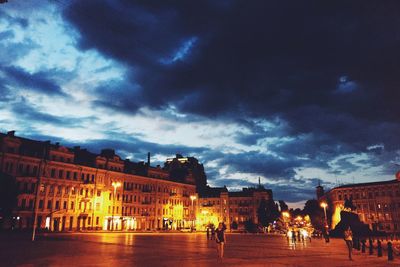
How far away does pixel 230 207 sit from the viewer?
127375 millimetres

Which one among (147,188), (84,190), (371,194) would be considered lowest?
(84,190)

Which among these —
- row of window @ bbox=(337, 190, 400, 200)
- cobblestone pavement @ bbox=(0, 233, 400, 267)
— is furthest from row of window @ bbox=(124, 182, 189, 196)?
row of window @ bbox=(337, 190, 400, 200)

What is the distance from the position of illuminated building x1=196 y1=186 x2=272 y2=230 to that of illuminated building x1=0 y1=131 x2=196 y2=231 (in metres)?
28.2

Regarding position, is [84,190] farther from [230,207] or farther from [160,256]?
[230,207]

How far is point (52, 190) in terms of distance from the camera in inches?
2635

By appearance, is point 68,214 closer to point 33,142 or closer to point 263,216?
Answer: point 33,142

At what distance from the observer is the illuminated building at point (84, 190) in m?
61.4

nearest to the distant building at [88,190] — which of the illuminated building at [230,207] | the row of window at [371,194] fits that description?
the illuminated building at [230,207]

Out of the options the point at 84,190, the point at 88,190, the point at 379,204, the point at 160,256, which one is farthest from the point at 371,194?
the point at 160,256

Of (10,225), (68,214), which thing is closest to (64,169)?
(68,214)

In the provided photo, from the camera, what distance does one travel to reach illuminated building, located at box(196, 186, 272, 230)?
125 m

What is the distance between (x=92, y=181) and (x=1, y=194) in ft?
104

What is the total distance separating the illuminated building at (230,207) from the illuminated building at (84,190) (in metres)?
28.2

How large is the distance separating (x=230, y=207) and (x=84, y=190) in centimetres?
6737
